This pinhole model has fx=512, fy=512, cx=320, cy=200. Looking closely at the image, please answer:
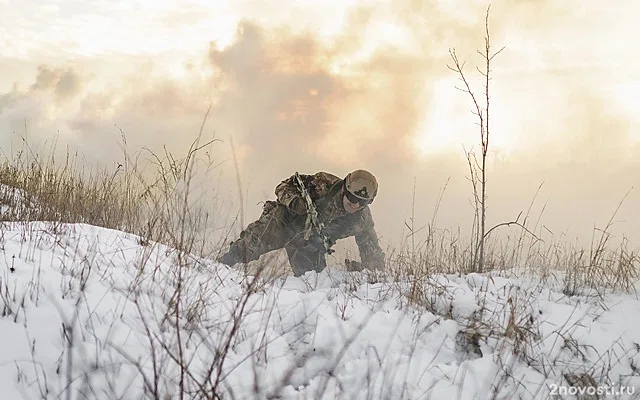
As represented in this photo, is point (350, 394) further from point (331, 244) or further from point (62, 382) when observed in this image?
point (331, 244)

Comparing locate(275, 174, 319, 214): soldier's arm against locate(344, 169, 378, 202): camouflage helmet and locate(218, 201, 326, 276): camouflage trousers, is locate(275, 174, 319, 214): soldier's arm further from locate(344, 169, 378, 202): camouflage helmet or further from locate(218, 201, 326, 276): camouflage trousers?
locate(344, 169, 378, 202): camouflage helmet

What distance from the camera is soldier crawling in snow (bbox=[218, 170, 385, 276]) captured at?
5621 mm

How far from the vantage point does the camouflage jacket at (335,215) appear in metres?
5.80

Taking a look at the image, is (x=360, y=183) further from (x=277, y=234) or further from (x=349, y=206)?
(x=277, y=234)

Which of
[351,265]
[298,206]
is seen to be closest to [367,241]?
[298,206]

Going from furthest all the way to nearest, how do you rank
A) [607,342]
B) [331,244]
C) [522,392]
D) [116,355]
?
[331,244]
[607,342]
[522,392]
[116,355]

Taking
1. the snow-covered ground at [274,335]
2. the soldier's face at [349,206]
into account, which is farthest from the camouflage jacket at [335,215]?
the snow-covered ground at [274,335]

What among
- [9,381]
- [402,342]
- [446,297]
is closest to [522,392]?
[402,342]

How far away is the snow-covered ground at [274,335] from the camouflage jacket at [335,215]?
107 inches

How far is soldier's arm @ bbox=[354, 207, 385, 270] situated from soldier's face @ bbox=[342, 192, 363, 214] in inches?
18.1

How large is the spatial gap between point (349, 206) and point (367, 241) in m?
0.67

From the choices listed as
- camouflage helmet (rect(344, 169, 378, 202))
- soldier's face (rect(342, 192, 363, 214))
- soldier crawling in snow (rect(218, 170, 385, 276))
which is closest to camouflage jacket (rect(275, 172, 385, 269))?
soldier crawling in snow (rect(218, 170, 385, 276))

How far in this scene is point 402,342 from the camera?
89.3 inches

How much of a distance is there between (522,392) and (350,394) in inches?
29.2
